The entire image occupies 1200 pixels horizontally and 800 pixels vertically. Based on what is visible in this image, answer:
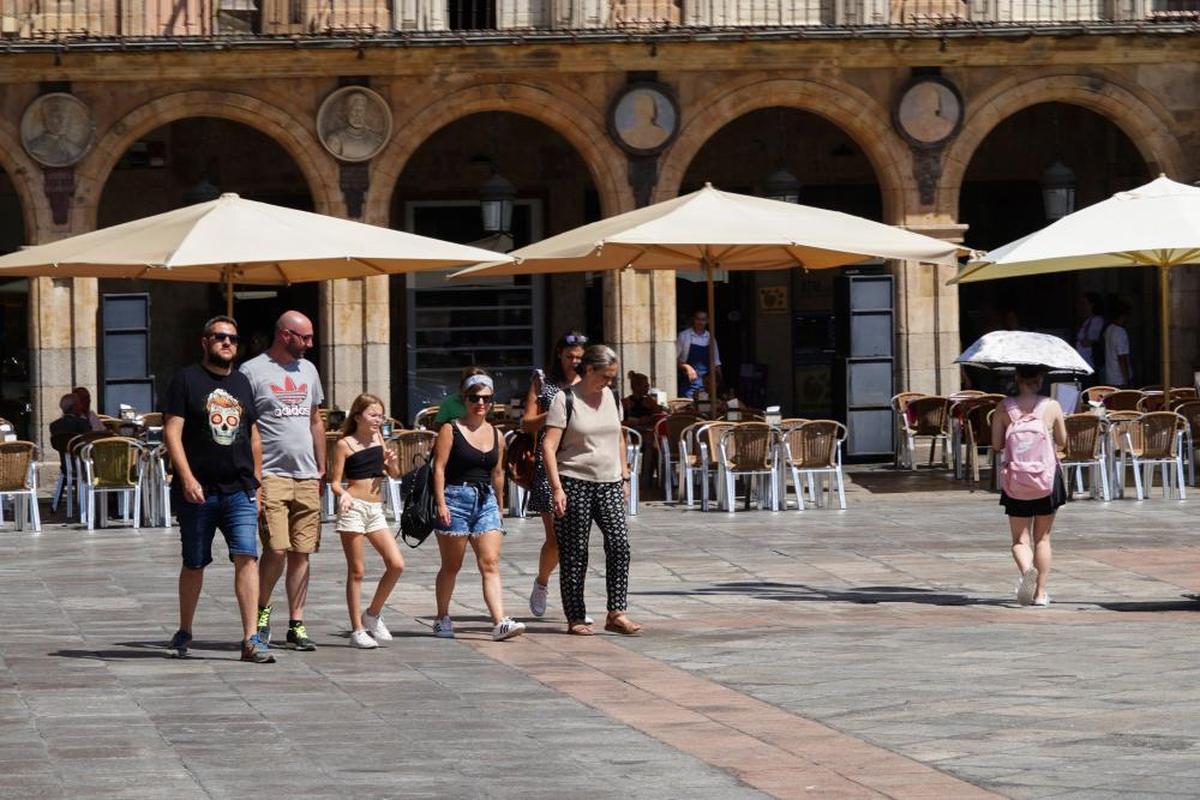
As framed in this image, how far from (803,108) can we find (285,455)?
15.1m

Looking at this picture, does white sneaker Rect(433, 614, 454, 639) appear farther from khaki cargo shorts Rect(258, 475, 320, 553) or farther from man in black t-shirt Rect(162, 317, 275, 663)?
man in black t-shirt Rect(162, 317, 275, 663)

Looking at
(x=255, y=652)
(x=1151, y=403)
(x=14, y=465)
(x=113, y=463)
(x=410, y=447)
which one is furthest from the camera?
(x=1151, y=403)

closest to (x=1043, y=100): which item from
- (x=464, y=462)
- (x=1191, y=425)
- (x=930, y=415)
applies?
(x=930, y=415)

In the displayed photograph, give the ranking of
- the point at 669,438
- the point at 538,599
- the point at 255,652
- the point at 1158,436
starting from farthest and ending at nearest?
the point at 669,438 → the point at 1158,436 → the point at 538,599 → the point at 255,652

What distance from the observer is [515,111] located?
1006 inches

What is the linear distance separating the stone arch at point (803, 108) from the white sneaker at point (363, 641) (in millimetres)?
14164

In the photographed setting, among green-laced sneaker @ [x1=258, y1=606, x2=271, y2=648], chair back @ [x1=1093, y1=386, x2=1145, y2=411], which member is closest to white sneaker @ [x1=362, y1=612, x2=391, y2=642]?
green-laced sneaker @ [x1=258, y1=606, x2=271, y2=648]

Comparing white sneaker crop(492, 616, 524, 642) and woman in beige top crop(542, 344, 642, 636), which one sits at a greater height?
woman in beige top crop(542, 344, 642, 636)

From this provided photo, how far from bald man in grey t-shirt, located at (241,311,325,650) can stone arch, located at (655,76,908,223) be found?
14.2m

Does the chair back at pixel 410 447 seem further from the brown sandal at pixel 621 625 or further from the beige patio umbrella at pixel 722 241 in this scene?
the brown sandal at pixel 621 625

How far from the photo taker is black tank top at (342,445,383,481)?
11930 mm

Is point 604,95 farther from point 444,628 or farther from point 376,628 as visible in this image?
point 376,628

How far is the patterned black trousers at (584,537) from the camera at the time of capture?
40.5 ft

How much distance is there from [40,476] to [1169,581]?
13.1 metres
